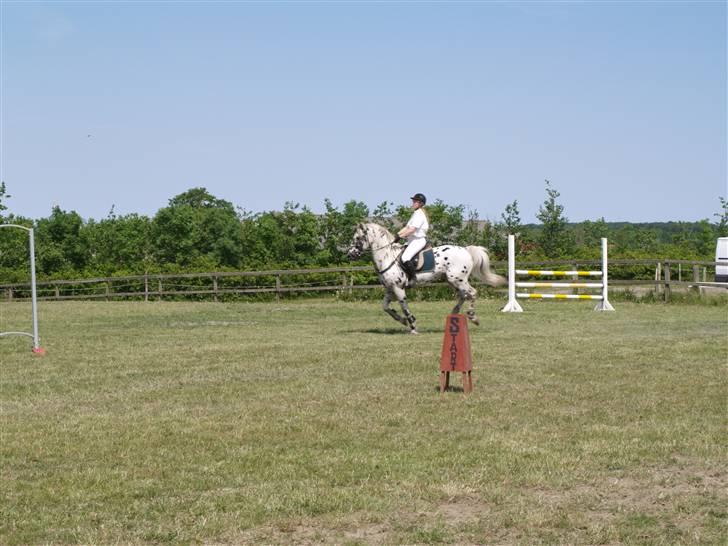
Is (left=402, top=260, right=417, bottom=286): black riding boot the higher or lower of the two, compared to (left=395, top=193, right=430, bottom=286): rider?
lower

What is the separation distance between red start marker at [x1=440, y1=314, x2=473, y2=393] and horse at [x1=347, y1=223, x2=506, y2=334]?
7331 mm

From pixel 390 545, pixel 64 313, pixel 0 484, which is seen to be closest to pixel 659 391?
pixel 390 545

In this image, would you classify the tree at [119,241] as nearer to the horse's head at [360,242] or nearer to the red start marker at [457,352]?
the horse's head at [360,242]

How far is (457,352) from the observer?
10727 mm

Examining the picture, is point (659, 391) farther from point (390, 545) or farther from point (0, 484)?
point (0, 484)

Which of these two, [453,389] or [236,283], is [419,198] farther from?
[236,283]

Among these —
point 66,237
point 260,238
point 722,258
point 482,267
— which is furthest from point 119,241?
point 482,267

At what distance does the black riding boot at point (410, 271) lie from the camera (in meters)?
18.5

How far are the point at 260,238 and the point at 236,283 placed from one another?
Result: 1337 cm

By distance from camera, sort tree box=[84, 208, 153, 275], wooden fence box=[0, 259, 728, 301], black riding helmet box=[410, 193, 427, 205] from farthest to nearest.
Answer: tree box=[84, 208, 153, 275]
wooden fence box=[0, 259, 728, 301]
black riding helmet box=[410, 193, 427, 205]

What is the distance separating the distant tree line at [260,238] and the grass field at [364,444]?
2188cm

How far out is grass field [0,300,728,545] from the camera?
596 centimetres

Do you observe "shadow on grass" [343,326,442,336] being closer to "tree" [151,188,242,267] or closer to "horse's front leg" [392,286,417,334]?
"horse's front leg" [392,286,417,334]

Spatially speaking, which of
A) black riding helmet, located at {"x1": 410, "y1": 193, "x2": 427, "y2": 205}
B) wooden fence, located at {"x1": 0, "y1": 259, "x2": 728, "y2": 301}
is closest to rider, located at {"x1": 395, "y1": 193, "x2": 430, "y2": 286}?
black riding helmet, located at {"x1": 410, "y1": 193, "x2": 427, "y2": 205}
